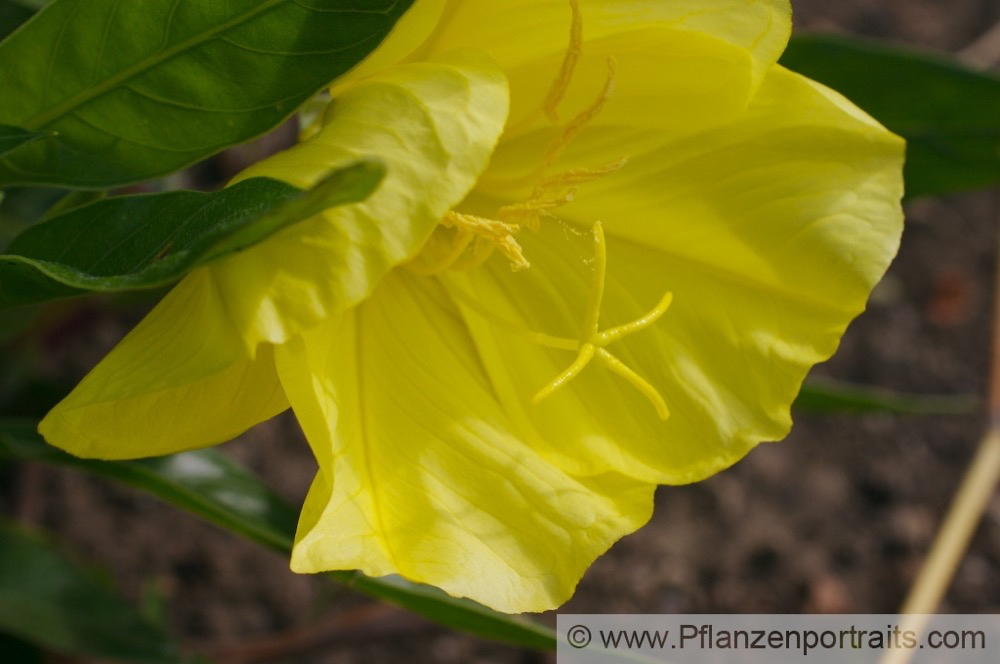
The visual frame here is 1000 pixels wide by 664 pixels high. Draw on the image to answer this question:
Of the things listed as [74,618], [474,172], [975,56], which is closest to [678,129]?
[474,172]

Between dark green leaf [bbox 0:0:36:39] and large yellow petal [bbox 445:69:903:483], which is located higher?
dark green leaf [bbox 0:0:36:39]

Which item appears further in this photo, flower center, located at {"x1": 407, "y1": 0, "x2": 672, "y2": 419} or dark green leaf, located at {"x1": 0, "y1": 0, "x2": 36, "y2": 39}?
dark green leaf, located at {"x1": 0, "y1": 0, "x2": 36, "y2": 39}

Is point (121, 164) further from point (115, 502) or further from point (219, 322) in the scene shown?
point (115, 502)

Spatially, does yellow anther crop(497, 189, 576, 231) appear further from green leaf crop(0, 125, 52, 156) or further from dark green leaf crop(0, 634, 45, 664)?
dark green leaf crop(0, 634, 45, 664)

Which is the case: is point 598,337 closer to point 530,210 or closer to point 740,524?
point 530,210

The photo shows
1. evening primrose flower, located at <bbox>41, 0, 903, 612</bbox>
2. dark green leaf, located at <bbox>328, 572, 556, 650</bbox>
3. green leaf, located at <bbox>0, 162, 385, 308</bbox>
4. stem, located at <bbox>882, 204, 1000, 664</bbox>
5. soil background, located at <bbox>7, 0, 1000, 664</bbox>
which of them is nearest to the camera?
green leaf, located at <bbox>0, 162, 385, 308</bbox>

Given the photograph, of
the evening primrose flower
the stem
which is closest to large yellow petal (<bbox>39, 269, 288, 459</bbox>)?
the evening primrose flower
